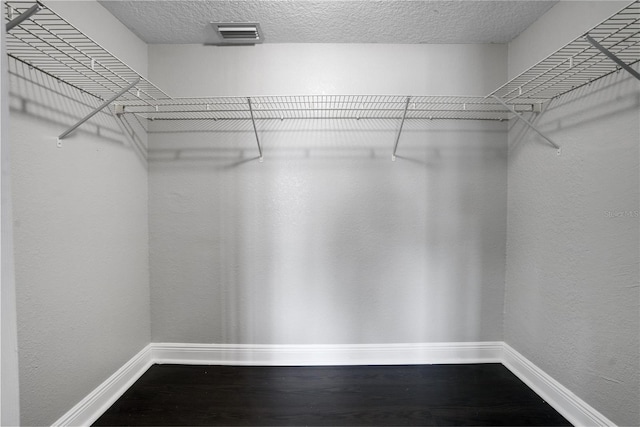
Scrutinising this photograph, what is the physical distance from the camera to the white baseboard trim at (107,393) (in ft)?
4.11

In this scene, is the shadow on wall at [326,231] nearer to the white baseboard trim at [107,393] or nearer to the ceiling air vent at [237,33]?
the white baseboard trim at [107,393]

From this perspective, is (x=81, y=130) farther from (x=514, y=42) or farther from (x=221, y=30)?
(x=514, y=42)

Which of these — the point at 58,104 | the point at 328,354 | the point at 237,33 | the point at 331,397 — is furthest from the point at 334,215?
the point at 58,104

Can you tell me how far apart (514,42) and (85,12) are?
7.65ft

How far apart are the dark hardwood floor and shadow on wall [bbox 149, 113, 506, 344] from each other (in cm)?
19

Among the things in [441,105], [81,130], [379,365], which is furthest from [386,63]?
[379,365]

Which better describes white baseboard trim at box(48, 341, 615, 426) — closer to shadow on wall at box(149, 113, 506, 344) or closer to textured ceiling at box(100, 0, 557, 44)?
shadow on wall at box(149, 113, 506, 344)

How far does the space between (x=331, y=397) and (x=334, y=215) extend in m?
1.00

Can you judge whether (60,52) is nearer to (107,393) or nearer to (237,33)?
(237,33)

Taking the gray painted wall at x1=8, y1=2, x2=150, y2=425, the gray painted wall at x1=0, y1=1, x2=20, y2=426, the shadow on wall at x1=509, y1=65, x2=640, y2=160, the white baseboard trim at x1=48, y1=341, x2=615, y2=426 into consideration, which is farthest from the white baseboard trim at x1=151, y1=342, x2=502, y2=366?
the gray painted wall at x1=0, y1=1, x2=20, y2=426

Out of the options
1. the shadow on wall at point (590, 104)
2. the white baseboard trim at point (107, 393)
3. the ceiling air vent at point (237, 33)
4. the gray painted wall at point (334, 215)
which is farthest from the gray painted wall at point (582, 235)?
the white baseboard trim at point (107, 393)

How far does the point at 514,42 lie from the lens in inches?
67.3

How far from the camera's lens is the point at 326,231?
69.7 inches

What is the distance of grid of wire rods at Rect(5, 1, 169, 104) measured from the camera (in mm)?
998
